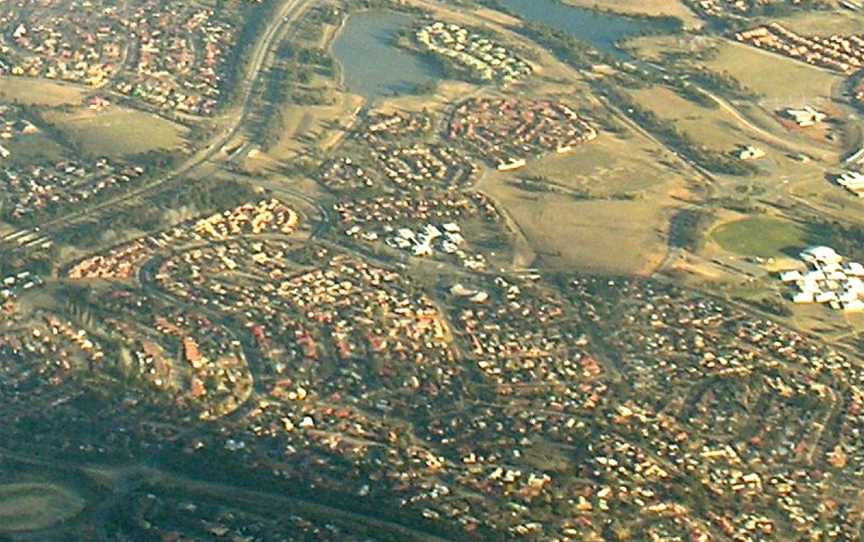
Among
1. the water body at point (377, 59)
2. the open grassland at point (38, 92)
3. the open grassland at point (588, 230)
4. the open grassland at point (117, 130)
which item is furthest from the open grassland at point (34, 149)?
the open grassland at point (588, 230)

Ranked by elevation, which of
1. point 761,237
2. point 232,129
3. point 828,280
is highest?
point 232,129

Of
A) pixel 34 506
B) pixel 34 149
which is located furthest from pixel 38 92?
pixel 34 506

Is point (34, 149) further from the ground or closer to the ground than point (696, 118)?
further from the ground

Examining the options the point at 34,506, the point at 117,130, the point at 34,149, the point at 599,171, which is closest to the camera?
the point at 34,506

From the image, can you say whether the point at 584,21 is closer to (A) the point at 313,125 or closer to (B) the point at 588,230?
(A) the point at 313,125

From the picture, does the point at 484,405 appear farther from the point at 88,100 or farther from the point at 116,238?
the point at 88,100

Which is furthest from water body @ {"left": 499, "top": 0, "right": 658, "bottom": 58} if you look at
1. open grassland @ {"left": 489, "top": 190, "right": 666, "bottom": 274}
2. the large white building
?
the large white building

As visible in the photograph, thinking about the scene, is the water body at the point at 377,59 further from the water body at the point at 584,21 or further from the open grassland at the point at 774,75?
the open grassland at the point at 774,75
